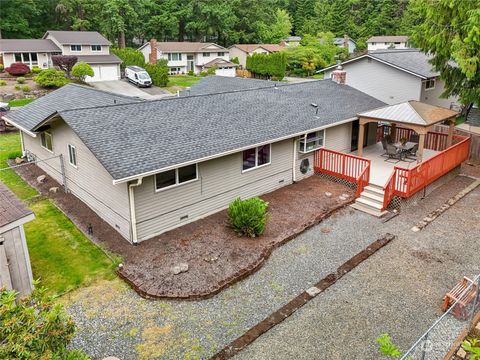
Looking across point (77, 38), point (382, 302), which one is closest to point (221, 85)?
point (382, 302)

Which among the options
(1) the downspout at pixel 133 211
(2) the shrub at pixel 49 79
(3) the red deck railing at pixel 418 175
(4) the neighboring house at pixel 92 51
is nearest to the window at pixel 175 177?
(1) the downspout at pixel 133 211

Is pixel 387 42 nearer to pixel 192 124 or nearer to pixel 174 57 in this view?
pixel 174 57

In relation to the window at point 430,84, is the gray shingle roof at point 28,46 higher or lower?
higher

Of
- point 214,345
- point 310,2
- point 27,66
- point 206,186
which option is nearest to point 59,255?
point 206,186

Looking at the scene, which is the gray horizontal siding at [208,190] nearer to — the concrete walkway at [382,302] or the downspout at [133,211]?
the downspout at [133,211]

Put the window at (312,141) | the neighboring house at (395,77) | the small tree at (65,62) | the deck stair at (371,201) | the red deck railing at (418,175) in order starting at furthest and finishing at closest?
the small tree at (65,62), the neighboring house at (395,77), the window at (312,141), the red deck railing at (418,175), the deck stair at (371,201)

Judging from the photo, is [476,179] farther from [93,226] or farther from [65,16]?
[65,16]
